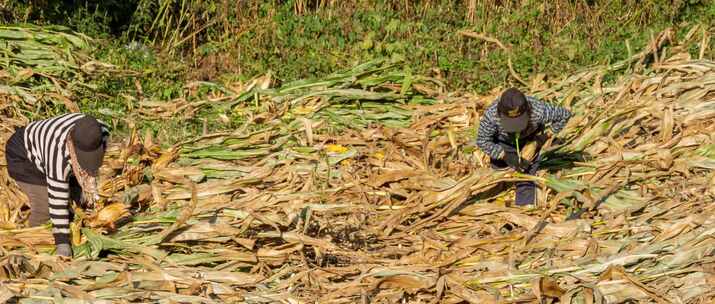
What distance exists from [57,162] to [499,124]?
2576 millimetres

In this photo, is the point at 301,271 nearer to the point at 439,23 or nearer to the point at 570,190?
the point at 570,190

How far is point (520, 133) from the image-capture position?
21.8ft

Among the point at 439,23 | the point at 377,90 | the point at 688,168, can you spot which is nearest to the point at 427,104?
the point at 377,90

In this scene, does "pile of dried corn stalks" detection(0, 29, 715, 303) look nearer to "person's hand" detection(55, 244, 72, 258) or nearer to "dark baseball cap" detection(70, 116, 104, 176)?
"person's hand" detection(55, 244, 72, 258)

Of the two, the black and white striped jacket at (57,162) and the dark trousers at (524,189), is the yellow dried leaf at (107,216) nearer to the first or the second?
the black and white striped jacket at (57,162)

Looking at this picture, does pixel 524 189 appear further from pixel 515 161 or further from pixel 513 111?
pixel 513 111

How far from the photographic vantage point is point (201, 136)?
7.54m

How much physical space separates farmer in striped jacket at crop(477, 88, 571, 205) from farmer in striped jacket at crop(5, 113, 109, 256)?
2294mm

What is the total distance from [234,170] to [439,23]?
3.63 m

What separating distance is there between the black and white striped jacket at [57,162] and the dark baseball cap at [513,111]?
2224 millimetres

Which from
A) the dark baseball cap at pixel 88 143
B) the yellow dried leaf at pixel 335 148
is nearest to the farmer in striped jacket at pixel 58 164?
the dark baseball cap at pixel 88 143

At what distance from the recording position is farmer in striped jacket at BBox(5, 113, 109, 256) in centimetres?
546

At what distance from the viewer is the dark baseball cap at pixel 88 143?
213 inches

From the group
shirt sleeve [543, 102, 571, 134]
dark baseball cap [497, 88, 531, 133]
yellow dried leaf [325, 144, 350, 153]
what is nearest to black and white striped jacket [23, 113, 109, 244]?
yellow dried leaf [325, 144, 350, 153]
